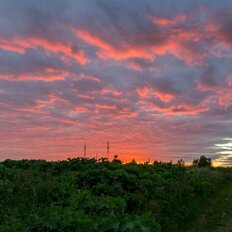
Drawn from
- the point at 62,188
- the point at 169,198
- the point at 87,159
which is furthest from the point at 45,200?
the point at 87,159

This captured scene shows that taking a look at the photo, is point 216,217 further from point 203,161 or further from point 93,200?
point 203,161

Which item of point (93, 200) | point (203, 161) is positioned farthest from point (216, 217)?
point (203, 161)

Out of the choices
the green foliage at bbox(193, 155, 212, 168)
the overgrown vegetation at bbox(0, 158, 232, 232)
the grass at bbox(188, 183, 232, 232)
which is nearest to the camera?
the overgrown vegetation at bbox(0, 158, 232, 232)

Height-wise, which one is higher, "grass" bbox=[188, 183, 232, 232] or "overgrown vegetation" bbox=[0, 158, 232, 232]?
"overgrown vegetation" bbox=[0, 158, 232, 232]

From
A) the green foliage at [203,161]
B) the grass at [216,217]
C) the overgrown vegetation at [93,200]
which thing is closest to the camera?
the overgrown vegetation at [93,200]

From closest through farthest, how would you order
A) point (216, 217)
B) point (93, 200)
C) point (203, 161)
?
point (93, 200)
point (216, 217)
point (203, 161)

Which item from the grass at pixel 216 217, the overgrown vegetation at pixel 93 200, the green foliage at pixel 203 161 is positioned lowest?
the grass at pixel 216 217

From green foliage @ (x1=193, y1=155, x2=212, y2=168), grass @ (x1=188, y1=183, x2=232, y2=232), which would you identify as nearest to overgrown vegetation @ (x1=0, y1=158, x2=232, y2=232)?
grass @ (x1=188, y1=183, x2=232, y2=232)

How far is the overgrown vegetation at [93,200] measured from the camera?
8.98 meters

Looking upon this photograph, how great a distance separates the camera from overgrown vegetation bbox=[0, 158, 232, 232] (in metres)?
8.98

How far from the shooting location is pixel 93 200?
11672mm

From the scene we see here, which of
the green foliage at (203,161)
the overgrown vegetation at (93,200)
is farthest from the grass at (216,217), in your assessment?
the green foliage at (203,161)

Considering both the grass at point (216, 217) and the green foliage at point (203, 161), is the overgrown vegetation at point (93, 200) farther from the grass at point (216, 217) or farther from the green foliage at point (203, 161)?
the green foliage at point (203, 161)

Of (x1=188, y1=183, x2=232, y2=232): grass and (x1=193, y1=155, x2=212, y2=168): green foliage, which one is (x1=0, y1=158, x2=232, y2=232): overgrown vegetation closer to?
(x1=188, y1=183, x2=232, y2=232): grass
